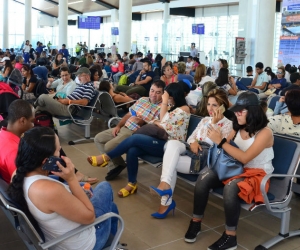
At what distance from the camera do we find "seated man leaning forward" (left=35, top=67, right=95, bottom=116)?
253 inches

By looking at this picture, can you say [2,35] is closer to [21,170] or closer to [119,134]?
[119,134]

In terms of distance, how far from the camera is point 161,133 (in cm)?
420

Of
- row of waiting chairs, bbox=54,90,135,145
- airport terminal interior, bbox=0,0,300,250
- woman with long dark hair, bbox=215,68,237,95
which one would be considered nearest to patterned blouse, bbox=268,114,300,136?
airport terminal interior, bbox=0,0,300,250

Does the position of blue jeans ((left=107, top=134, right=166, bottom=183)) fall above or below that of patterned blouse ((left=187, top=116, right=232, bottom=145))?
below

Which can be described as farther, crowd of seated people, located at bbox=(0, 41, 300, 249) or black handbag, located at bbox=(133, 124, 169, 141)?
black handbag, located at bbox=(133, 124, 169, 141)

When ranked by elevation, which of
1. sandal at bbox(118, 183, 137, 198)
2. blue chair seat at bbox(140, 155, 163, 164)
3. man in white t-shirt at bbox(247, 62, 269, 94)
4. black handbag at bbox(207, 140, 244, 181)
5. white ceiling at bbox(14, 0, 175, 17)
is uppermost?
white ceiling at bbox(14, 0, 175, 17)

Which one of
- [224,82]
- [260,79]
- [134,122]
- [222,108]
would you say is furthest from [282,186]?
[260,79]

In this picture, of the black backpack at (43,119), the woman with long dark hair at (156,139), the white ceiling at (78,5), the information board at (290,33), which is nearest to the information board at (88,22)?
the white ceiling at (78,5)

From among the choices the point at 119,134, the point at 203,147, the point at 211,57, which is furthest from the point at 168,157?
the point at 211,57

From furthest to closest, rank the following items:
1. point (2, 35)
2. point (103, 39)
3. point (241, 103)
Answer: point (103, 39)
point (2, 35)
point (241, 103)

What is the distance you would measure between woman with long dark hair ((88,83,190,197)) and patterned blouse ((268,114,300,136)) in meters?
0.89

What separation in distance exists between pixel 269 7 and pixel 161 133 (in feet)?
33.3

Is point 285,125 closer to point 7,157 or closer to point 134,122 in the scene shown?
point 134,122

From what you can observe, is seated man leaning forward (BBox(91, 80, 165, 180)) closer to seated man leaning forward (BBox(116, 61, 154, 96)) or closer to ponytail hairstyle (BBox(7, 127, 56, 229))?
ponytail hairstyle (BBox(7, 127, 56, 229))
